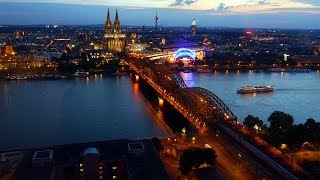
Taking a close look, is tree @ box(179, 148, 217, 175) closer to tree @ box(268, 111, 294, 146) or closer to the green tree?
tree @ box(268, 111, 294, 146)

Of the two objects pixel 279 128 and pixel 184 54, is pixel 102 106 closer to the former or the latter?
pixel 279 128

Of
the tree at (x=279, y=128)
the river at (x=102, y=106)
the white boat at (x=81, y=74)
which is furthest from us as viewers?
the white boat at (x=81, y=74)

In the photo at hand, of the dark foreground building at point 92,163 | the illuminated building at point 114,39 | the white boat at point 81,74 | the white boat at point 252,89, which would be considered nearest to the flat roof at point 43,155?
the dark foreground building at point 92,163

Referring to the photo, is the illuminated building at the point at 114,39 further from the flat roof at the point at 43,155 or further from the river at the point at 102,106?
the flat roof at the point at 43,155

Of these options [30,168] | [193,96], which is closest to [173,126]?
[193,96]

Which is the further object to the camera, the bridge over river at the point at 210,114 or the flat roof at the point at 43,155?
the bridge over river at the point at 210,114

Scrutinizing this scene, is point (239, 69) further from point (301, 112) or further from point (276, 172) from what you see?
point (276, 172)
